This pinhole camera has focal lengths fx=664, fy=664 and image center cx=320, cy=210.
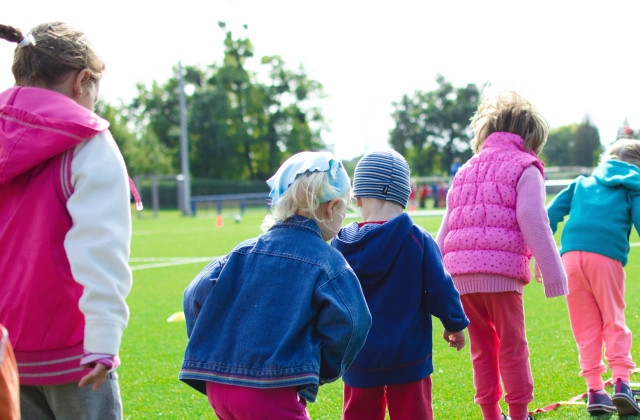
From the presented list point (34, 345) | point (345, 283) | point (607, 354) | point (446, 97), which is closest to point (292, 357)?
point (345, 283)

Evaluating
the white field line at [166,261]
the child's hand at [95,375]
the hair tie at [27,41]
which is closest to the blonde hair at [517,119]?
the hair tie at [27,41]

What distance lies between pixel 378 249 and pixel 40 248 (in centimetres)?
134

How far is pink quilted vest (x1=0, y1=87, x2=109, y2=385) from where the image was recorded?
1972mm

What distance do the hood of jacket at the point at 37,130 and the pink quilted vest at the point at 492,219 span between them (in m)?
2.07

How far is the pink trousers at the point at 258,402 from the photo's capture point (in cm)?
217

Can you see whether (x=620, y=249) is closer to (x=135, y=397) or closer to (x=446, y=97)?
(x=135, y=397)

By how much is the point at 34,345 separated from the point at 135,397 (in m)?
2.55

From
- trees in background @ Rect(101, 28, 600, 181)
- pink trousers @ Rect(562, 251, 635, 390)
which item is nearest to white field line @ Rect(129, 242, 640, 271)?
pink trousers @ Rect(562, 251, 635, 390)

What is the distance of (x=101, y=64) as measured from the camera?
2.21 meters

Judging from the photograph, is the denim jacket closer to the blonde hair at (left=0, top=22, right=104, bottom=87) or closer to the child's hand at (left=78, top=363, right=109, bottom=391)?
the child's hand at (left=78, top=363, right=109, bottom=391)

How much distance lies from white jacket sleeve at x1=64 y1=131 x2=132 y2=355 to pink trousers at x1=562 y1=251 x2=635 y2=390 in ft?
9.66

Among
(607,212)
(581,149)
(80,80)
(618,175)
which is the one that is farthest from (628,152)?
(581,149)

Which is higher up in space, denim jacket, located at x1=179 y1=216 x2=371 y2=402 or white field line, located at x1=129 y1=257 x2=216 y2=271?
denim jacket, located at x1=179 y1=216 x2=371 y2=402

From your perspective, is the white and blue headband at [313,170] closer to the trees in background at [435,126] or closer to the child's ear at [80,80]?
the child's ear at [80,80]
